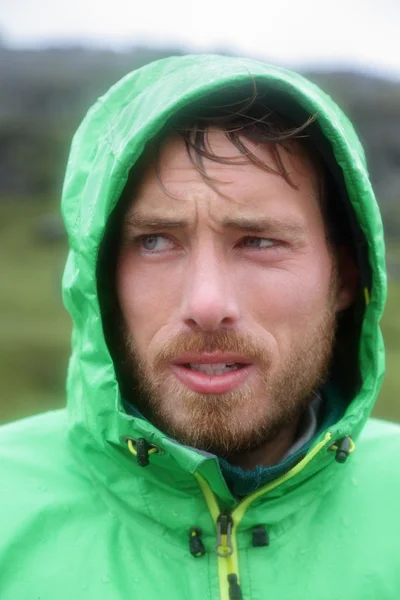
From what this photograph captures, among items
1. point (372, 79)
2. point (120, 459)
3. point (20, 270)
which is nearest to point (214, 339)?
point (120, 459)

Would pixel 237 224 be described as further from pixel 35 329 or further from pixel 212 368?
pixel 35 329

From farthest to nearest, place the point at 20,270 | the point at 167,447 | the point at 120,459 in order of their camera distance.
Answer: the point at 20,270 < the point at 120,459 < the point at 167,447

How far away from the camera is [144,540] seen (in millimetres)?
2291

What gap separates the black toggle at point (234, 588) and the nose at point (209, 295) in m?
0.73

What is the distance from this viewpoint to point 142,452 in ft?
7.30

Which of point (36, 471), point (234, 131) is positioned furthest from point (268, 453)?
point (234, 131)

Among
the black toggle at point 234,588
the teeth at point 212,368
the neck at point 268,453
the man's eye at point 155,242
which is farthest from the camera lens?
the neck at point 268,453

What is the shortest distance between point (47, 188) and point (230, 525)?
4042 cm

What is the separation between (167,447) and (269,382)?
1.44ft

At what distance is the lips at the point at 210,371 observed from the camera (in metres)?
2.34

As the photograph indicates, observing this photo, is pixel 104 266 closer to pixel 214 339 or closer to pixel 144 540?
pixel 214 339

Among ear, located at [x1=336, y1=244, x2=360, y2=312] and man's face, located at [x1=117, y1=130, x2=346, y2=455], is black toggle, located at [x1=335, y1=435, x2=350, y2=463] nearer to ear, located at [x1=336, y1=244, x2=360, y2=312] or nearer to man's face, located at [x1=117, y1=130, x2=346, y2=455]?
man's face, located at [x1=117, y1=130, x2=346, y2=455]

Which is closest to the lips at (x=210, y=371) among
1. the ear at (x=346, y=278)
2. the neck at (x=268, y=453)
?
the neck at (x=268, y=453)

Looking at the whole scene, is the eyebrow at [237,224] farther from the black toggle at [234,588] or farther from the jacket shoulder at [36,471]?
the black toggle at [234,588]
